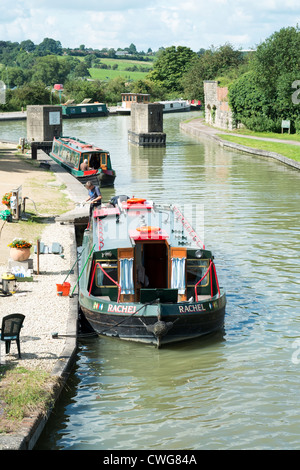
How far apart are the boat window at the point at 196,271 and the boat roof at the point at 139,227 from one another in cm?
35

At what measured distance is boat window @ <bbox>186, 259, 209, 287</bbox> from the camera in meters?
16.2

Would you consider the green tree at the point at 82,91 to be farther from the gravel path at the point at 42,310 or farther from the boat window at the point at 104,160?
the gravel path at the point at 42,310

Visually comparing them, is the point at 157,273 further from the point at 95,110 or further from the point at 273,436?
the point at 95,110

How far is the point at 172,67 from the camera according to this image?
127 m

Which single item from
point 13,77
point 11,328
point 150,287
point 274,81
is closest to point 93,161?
point 150,287

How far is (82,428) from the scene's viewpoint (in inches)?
475

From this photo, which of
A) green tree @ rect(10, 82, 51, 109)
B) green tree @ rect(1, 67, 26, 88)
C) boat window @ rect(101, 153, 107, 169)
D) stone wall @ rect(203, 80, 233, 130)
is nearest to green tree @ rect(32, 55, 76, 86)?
green tree @ rect(1, 67, 26, 88)

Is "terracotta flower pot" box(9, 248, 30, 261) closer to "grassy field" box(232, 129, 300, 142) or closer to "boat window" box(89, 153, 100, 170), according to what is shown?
"boat window" box(89, 153, 100, 170)

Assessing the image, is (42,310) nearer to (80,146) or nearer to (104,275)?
(104,275)

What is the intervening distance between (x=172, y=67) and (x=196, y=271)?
114 m

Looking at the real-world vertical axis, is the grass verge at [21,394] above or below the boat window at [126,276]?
below

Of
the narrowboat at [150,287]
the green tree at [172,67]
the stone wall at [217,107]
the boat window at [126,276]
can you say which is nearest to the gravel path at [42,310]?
the narrowboat at [150,287]

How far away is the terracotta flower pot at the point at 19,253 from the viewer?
18344mm

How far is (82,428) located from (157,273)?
5352 mm
